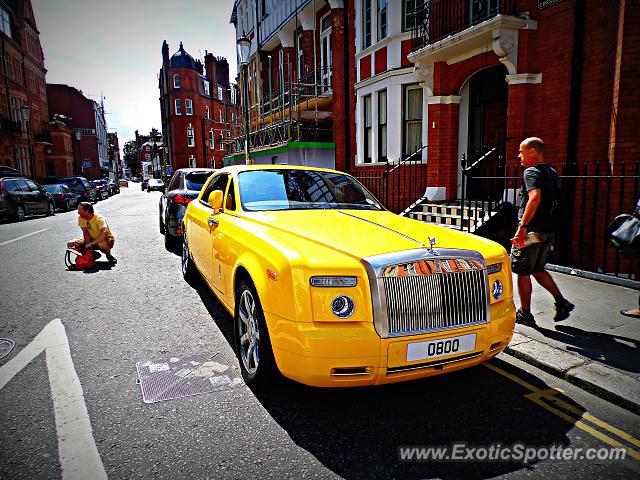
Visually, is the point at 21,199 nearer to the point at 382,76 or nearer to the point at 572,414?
the point at 382,76

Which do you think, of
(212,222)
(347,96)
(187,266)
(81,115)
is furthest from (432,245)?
(81,115)

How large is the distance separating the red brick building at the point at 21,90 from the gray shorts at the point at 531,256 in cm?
3882

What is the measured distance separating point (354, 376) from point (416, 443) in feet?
1.87

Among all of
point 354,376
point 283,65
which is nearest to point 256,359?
point 354,376

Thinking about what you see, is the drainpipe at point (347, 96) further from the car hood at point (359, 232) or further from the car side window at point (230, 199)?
the car hood at point (359, 232)

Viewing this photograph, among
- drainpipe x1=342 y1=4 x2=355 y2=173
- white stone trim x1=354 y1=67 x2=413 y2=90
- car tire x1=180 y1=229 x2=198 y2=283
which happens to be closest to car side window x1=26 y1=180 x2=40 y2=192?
drainpipe x1=342 y1=4 x2=355 y2=173

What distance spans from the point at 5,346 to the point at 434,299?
419cm

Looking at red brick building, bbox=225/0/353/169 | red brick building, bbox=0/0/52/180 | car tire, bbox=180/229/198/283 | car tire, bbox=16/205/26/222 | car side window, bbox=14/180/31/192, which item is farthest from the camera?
red brick building, bbox=0/0/52/180

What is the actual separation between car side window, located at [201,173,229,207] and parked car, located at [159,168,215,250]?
128 inches

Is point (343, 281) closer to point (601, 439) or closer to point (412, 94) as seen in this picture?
point (601, 439)

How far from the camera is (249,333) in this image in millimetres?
3439

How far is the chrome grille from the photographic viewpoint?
275 centimetres

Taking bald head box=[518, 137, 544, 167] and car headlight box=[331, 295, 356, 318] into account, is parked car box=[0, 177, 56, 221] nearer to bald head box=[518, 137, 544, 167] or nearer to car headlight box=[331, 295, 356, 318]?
car headlight box=[331, 295, 356, 318]

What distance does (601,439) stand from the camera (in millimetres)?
2760
